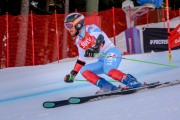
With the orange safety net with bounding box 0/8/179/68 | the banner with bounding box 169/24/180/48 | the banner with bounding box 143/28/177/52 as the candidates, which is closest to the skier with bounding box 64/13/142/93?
the banner with bounding box 169/24/180/48

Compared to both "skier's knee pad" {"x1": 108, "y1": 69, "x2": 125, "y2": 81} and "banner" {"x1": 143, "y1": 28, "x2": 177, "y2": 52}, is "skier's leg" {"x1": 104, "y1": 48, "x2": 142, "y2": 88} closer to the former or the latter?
"skier's knee pad" {"x1": 108, "y1": 69, "x2": 125, "y2": 81}

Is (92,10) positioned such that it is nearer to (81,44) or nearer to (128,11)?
(128,11)

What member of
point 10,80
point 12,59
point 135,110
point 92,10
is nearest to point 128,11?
point 92,10

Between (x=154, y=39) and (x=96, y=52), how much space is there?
8431 mm

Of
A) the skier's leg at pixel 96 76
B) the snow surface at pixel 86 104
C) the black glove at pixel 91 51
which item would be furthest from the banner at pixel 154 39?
the black glove at pixel 91 51

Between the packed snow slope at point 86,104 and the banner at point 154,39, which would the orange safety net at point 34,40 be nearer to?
the banner at point 154,39

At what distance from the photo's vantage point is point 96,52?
5.71 meters

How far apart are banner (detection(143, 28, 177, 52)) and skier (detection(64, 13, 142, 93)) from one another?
25.7ft

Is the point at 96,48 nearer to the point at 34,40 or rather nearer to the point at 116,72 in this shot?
the point at 116,72

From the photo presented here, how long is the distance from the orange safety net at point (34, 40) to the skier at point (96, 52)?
8604mm

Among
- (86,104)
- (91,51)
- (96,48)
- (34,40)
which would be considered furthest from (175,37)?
(34,40)

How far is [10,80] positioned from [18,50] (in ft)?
18.1

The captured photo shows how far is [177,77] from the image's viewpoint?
724 centimetres

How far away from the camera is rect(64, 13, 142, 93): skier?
18.7 ft
